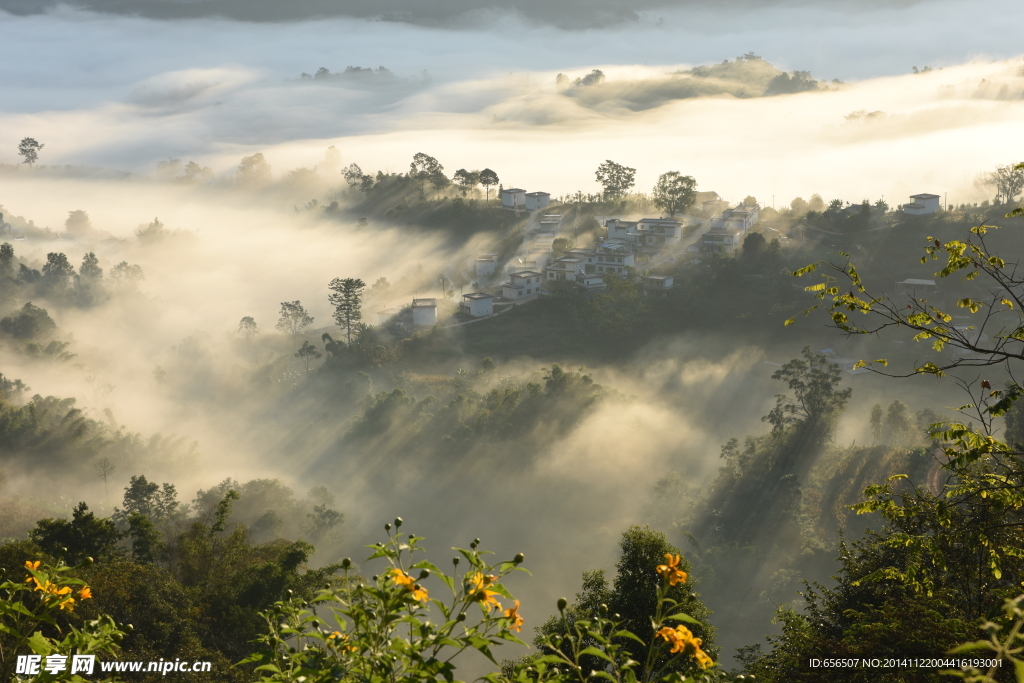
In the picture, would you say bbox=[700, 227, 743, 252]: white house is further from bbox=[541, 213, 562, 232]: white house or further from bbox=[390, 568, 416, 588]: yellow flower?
bbox=[390, 568, 416, 588]: yellow flower

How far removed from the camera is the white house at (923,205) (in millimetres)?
55969

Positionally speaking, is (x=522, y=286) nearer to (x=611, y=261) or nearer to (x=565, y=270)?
(x=565, y=270)

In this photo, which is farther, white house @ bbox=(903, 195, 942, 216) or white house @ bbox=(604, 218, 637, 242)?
white house @ bbox=(604, 218, 637, 242)

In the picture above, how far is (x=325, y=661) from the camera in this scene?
349 cm

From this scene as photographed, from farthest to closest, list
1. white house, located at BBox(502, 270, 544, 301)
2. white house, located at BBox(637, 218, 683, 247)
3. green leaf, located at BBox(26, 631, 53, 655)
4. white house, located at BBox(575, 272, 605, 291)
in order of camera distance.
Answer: white house, located at BBox(637, 218, 683, 247) → white house, located at BBox(575, 272, 605, 291) → white house, located at BBox(502, 270, 544, 301) → green leaf, located at BBox(26, 631, 53, 655)

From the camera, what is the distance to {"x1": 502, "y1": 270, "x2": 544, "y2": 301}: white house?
52.2 m

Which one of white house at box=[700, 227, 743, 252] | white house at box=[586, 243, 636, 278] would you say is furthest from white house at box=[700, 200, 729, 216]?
white house at box=[586, 243, 636, 278]

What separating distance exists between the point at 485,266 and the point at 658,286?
14977 mm

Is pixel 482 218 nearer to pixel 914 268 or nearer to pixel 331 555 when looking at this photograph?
pixel 914 268

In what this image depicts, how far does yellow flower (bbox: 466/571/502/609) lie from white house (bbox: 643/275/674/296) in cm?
4944

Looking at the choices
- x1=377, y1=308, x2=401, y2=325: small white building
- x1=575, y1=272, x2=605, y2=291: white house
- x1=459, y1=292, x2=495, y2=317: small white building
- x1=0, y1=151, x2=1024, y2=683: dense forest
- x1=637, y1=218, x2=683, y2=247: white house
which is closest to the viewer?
x1=0, y1=151, x2=1024, y2=683: dense forest

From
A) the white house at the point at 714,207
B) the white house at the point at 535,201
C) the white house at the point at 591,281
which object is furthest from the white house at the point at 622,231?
the white house at the point at 535,201

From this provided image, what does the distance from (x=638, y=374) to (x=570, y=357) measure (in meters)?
4.53

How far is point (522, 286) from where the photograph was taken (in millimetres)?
52250
